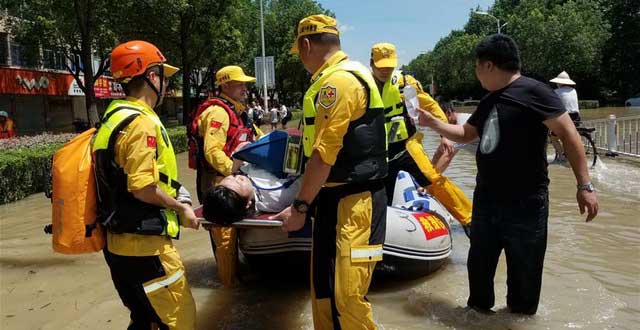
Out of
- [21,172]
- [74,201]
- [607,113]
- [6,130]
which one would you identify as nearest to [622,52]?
[607,113]

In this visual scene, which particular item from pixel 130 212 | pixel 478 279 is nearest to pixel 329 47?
pixel 130 212

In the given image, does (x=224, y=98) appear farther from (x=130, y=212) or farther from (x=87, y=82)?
(x=87, y=82)

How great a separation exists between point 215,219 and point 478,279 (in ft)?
6.50

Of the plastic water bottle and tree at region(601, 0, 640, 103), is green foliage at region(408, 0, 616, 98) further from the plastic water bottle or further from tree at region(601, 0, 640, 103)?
the plastic water bottle

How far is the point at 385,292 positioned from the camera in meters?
4.64

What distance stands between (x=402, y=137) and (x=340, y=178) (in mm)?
2466

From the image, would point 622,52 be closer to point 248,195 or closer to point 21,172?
point 21,172

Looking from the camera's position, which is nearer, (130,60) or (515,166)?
(130,60)

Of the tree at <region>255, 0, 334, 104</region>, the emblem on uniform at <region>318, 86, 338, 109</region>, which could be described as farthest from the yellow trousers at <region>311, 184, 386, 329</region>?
the tree at <region>255, 0, 334, 104</region>

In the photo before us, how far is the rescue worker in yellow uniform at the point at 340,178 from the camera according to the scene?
2625 millimetres

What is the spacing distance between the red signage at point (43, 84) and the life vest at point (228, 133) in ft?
70.7

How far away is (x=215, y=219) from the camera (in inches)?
124

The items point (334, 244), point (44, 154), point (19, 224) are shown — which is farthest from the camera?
point (44, 154)

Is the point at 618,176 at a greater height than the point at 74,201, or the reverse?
the point at 74,201
